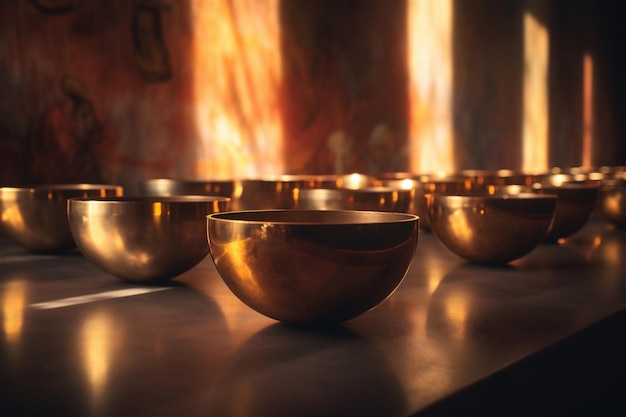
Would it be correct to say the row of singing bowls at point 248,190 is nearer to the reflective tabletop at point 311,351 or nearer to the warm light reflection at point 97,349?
the reflective tabletop at point 311,351

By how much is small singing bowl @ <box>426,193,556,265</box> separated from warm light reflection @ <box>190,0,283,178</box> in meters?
1.45

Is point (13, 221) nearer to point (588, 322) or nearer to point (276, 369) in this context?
point (276, 369)

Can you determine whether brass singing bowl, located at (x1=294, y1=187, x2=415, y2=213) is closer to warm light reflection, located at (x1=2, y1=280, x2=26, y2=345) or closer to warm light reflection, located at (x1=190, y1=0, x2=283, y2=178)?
warm light reflection, located at (x1=2, y1=280, x2=26, y2=345)

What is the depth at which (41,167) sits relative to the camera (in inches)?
80.9

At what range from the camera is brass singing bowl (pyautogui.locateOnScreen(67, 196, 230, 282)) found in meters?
1.06

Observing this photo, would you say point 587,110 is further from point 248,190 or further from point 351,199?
point 351,199

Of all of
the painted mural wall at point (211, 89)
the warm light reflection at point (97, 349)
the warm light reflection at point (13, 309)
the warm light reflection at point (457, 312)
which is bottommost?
the warm light reflection at point (457, 312)

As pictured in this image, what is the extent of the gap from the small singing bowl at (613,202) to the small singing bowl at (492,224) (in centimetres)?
80

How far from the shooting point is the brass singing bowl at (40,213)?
1.41m

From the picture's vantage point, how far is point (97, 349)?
0.75 meters

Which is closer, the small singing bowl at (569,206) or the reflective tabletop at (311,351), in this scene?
the reflective tabletop at (311,351)

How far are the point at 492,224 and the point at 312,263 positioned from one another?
2.02 feet

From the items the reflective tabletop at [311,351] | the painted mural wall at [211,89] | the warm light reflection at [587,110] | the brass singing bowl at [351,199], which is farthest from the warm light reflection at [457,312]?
the warm light reflection at [587,110]

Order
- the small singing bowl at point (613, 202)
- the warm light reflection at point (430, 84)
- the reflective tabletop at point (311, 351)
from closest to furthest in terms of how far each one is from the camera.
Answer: the reflective tabletop at point (311, 351) < the small singing bowl at point (613, 202) < the warm light reflection at point (430, 84)
